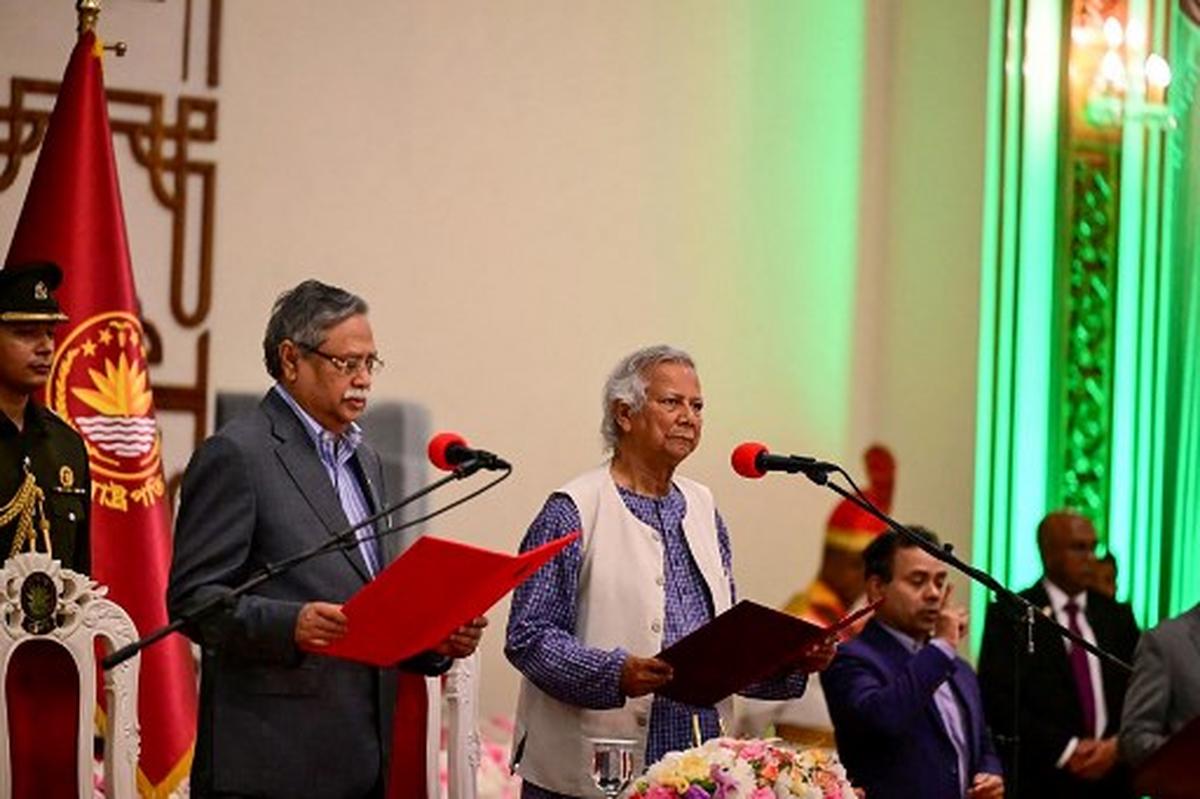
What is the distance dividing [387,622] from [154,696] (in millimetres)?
2029

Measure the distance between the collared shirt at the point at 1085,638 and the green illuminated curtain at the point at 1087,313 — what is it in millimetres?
503

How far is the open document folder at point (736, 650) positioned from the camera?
363 cm

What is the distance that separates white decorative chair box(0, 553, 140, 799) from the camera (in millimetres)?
4012

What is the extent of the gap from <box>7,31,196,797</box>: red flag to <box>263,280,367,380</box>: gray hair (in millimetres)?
1668

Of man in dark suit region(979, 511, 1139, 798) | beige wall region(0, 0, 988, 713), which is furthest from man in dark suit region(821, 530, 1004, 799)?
beige wall region(0, 0, 988, 713)

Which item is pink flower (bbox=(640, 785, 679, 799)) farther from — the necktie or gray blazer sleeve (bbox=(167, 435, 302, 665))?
the necktie

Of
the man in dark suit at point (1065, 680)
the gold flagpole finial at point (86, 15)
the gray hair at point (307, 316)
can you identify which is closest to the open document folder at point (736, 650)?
the gray hair at point (307, 316)

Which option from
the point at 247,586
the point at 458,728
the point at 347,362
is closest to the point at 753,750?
the point at 247,586

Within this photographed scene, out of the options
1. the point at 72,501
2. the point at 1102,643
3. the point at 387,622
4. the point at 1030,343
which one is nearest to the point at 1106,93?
the point at 1030,343

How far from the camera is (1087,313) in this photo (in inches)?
263

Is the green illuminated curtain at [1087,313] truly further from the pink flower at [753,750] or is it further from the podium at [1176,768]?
the pink flower at [753,750]

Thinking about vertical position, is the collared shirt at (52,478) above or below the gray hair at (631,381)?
below

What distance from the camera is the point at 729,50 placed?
697 centimetres

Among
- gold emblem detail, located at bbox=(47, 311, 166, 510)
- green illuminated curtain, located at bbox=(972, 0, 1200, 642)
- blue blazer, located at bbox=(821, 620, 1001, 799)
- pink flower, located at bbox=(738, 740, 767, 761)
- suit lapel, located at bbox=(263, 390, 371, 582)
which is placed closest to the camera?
pink flower, located at bbox=(738, 740, 767, 761)
